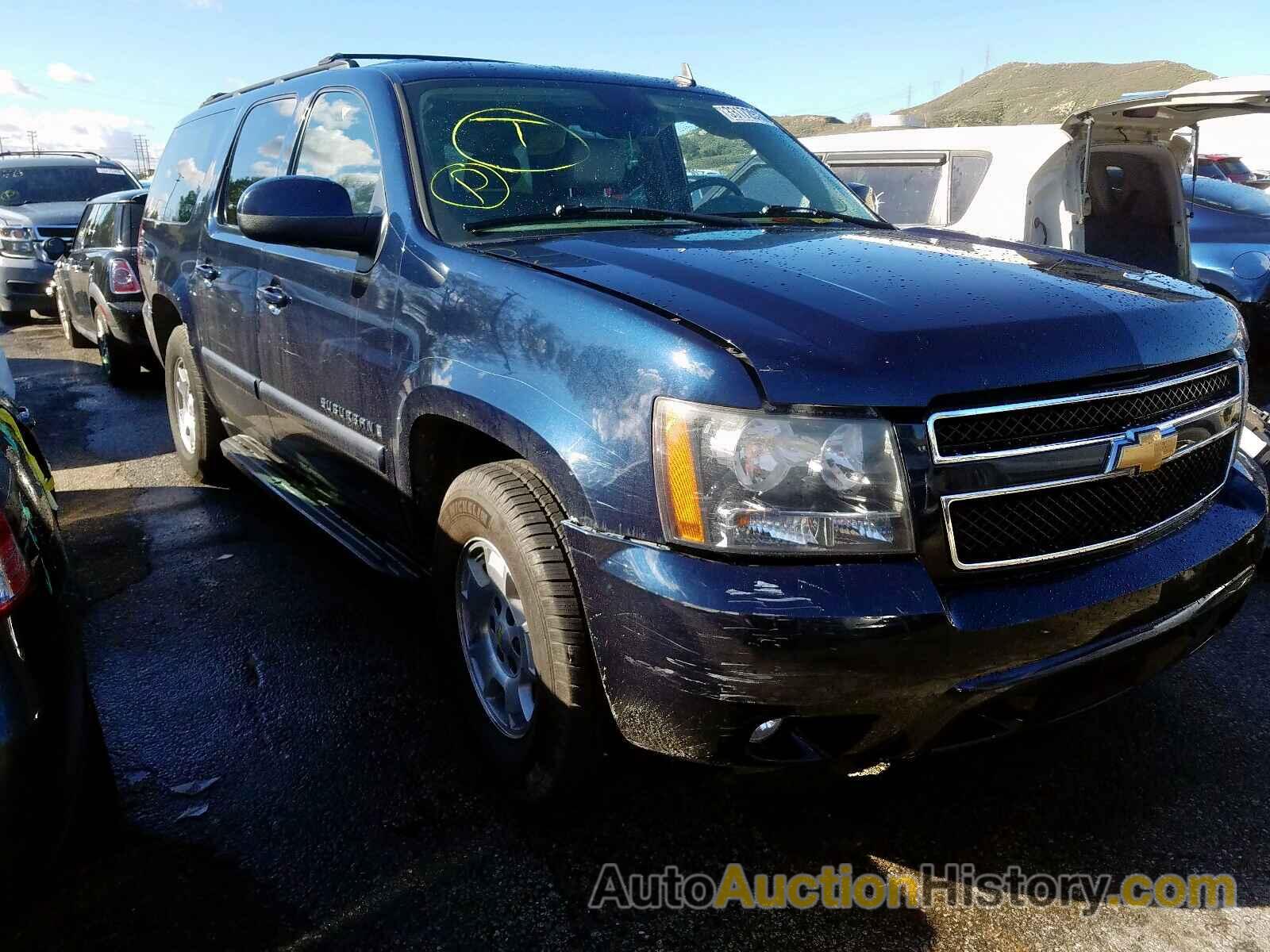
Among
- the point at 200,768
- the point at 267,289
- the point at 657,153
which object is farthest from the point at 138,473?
the point at 657,153

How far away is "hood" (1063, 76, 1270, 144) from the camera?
17.6ft

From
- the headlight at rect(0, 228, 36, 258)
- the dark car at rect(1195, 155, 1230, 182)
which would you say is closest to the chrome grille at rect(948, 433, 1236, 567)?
the headlight at rect(0, 228, 36, 258)

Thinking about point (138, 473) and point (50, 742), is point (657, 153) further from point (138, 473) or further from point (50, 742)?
point (138, 473)

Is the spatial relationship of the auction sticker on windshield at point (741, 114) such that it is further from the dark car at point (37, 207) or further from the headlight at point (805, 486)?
the dark car at point (37, 207)

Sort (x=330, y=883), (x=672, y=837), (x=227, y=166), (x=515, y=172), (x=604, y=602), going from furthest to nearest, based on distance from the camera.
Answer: (x=227, y=166) < (x=515, y=172) < (x=672, y=837) < (x=330, y=883) < (x=604, y=602)

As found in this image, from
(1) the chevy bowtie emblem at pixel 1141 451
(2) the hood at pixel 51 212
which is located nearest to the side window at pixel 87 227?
(2) the hood at pixel 51 212

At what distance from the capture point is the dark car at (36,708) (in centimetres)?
176

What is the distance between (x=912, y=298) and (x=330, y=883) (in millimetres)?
1833

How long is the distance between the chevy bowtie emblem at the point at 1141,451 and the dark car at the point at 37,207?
11088 mm

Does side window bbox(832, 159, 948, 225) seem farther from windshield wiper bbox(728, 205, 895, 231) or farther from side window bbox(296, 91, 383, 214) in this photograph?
side window bbox(296, 91, 383, 214)

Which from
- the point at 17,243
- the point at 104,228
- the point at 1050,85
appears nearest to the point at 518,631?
the point at 104,228

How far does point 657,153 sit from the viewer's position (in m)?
3.22

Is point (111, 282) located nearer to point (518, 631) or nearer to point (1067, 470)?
point (518, 631)

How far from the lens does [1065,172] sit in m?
5.76
